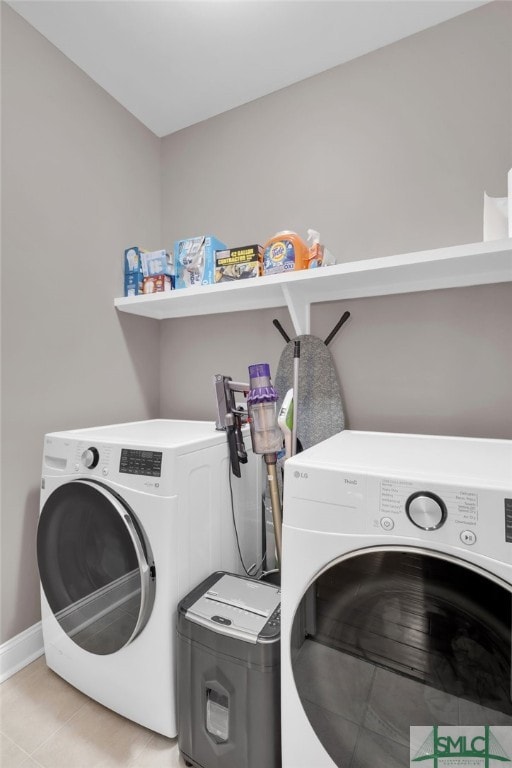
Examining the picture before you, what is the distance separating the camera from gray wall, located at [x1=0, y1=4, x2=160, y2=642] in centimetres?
148

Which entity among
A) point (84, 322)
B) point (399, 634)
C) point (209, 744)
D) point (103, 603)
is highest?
point (84, 322)

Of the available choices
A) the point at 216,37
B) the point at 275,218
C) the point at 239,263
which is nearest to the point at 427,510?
the point at 239,263

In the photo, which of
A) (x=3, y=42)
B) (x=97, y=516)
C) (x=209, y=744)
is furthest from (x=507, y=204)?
(x=3, y=42)

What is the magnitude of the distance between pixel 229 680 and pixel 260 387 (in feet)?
2.79

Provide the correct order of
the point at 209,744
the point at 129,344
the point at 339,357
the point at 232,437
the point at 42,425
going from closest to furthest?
the point at 209,744 → the point at 232,437 → the point at 42,425 → the point at 339,357 → the point at 129,344

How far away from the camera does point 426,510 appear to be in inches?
29.6

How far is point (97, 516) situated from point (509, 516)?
117 cm

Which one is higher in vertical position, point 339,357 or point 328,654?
point 339,357

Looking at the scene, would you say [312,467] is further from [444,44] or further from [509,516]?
[444,44]

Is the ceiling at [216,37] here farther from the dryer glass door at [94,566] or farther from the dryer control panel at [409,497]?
the dryer glass door at [94,566]

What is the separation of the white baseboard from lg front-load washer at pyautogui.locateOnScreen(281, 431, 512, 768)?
3.81 ft

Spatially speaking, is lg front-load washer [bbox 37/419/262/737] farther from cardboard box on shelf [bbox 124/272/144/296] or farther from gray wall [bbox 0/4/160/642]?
cardboard box on shelf [bbox 124/272/144/296]

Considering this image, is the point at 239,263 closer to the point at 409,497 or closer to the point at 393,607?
the point at 409,497

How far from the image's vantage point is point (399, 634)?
2.54 ft
